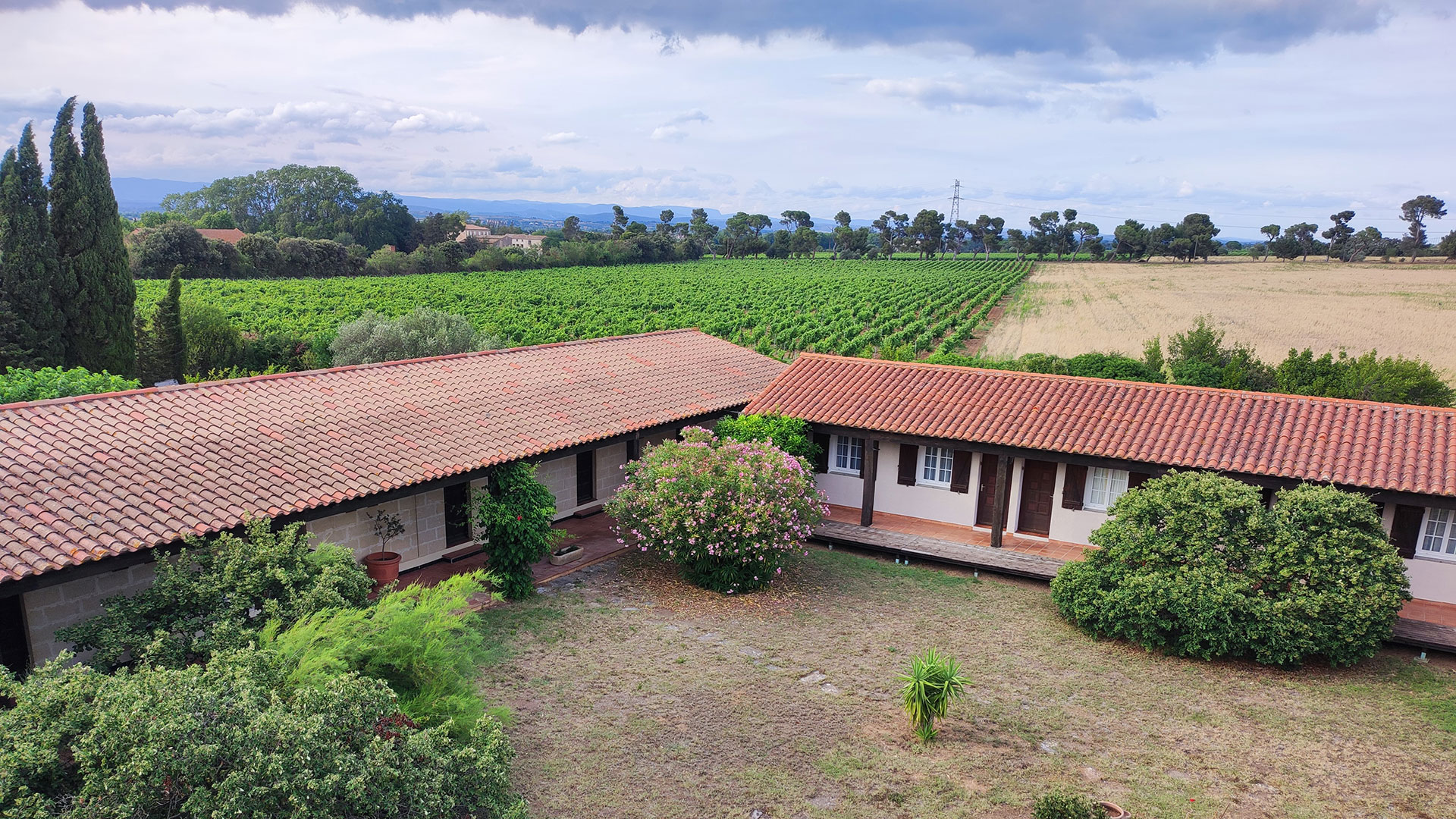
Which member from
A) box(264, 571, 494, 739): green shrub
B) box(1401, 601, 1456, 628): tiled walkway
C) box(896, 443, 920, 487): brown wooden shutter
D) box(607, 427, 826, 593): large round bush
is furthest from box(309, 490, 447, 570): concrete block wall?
box(1401, 601, 1456, 628): tiled walkway

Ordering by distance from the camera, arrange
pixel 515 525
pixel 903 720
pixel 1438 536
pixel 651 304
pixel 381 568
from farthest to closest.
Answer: pixel 651 304 < pixel 1438 536 < pixel 515 525 < pixel 381 568 < pixel 903 720

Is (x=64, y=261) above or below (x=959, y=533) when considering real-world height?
above

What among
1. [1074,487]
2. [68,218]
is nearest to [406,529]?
[1074,487]

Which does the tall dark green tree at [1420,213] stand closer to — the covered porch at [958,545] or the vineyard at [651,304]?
the vineyard at [651,304]

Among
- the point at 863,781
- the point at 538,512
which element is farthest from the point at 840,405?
the point at 863,781

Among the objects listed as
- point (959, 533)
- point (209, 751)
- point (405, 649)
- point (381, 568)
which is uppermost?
point (209, 751)

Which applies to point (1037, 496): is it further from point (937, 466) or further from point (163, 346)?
point (163, 346)
